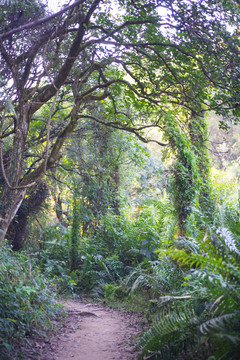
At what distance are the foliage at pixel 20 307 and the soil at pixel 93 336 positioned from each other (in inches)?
11.0

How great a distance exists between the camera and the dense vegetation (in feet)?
10.2

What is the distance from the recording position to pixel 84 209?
1079 cm

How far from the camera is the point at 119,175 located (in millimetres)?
12867

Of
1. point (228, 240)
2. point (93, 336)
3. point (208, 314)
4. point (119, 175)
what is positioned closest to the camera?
point (208, 314)

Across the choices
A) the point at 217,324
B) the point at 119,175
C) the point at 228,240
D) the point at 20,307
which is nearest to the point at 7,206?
the point at 20,307

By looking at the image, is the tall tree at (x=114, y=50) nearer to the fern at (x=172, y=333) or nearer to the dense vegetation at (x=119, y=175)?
the dense vegetation at (x=119, y=175)

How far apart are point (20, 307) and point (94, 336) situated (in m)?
1.36

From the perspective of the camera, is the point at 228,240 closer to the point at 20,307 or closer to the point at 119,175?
the point at 20,307

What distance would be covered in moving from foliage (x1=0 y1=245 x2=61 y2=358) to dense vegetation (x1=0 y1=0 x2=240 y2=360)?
22mm

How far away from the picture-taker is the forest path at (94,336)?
158 inches

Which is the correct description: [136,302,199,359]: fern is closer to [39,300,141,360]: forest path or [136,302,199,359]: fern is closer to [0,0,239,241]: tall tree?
[39,300,141,360]: forest path

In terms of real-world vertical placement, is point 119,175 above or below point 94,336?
above

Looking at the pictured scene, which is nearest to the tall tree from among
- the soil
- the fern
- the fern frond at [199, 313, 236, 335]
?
the soil

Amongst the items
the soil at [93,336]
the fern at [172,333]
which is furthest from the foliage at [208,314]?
the soil at [93,336]
